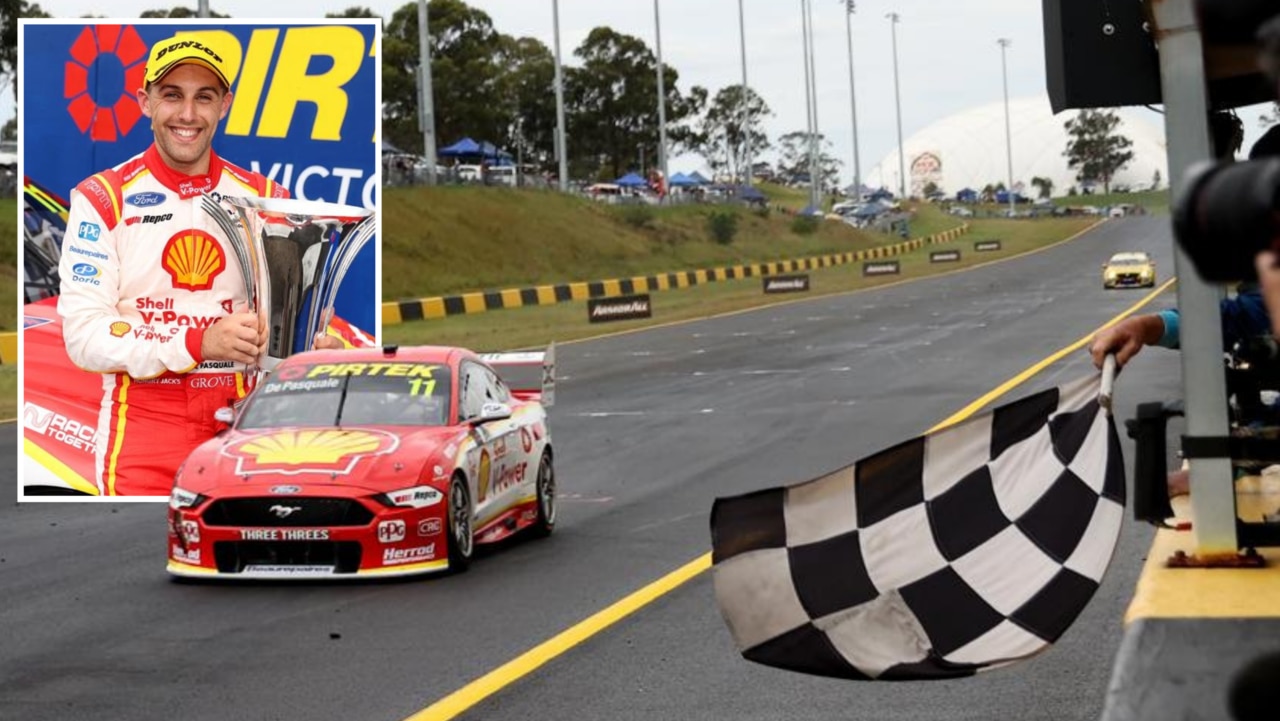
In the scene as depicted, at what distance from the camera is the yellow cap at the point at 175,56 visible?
7.70 metres

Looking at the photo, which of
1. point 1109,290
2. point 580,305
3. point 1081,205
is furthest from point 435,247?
point 1081,205

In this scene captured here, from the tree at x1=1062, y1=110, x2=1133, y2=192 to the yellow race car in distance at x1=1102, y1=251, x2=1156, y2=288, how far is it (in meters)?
134

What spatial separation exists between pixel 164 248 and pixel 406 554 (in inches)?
153

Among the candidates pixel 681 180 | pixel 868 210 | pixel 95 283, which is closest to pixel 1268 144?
pixel 95 283

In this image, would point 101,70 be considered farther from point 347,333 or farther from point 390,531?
point 390,531

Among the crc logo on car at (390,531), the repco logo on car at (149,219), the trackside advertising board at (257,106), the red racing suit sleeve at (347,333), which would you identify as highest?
the trackside advertising board at (257,106)

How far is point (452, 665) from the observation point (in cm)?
A: 863

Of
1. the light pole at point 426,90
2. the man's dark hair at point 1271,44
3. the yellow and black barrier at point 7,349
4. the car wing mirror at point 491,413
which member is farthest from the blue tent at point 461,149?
the man's dark hair at point 1271,44

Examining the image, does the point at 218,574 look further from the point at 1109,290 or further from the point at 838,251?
the point at 838,251

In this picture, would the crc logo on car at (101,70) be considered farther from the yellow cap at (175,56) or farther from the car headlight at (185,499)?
the car headlight at (185,499)

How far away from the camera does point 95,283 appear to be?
7.73 metres

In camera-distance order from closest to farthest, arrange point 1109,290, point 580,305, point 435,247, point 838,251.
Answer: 1. point 580,305
2. point 1109,290
3. point 435,247
4. point 838,251

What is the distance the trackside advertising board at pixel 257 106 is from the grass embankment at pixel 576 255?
27.1 metres

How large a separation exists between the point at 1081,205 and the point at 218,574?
18600 centimetres
